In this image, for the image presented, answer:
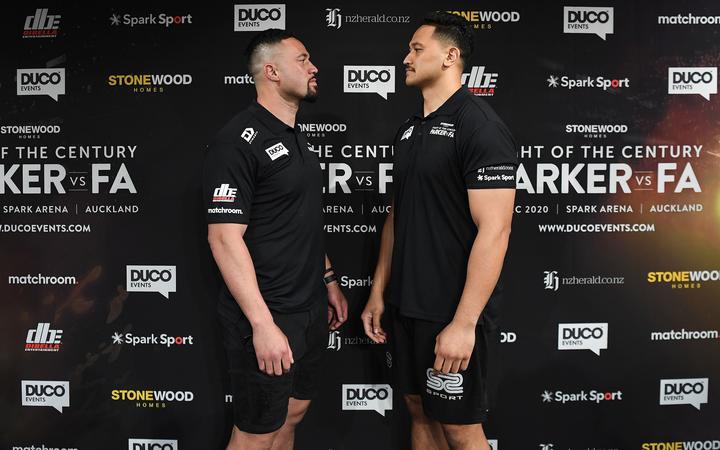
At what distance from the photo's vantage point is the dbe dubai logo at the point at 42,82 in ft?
7.92

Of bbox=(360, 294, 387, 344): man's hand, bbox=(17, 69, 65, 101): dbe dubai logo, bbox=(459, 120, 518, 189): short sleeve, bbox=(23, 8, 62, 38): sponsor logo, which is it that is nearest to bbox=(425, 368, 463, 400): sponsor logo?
bbox=(360, 294, 387, 344): man's hand

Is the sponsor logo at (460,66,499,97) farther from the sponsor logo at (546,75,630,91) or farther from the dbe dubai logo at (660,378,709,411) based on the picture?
the dbe dubai logo at (660,378,709,411)

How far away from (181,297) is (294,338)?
89cm

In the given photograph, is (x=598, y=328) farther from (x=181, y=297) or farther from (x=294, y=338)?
(x=181, y=297)

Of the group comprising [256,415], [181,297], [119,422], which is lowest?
[119,422]

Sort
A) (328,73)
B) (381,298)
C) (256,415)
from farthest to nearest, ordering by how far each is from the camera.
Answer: (328,73) → (381,298) → (256,415)

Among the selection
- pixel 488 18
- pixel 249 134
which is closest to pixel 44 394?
pixel 249 134

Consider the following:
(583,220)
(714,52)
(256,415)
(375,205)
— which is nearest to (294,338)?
(256,415)

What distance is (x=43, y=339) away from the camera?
2.46 metres

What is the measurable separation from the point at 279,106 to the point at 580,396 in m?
1.89

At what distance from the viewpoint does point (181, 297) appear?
2.45 metres

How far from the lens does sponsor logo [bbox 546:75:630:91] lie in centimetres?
238

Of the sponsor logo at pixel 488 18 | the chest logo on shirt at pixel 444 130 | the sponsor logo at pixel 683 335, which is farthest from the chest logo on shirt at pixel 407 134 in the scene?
the sponsor logo at pixel 683 335

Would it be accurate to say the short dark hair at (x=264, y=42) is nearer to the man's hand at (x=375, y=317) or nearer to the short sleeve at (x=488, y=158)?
the short sleeve at (x=488, y=158)
